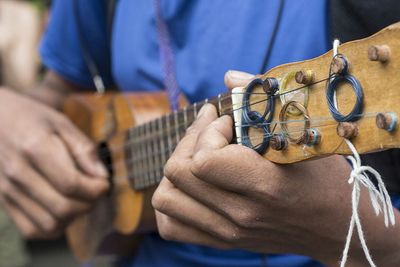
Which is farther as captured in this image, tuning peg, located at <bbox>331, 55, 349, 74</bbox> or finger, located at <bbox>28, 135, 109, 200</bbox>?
finger, located at <bbox>28, 135, 109, 200</bbox>

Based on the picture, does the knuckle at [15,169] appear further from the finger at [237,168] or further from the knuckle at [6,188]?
the finger at [237,168]

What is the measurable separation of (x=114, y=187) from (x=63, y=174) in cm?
10

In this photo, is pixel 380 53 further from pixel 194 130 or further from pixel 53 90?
pixel 53 90

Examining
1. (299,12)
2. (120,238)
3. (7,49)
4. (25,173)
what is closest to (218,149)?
(299,12)

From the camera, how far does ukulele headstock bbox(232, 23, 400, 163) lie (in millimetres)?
589

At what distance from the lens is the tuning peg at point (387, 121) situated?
1.90 ft

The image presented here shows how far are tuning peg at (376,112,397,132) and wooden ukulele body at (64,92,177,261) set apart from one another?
567 mm

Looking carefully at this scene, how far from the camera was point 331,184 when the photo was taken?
2.46 ft

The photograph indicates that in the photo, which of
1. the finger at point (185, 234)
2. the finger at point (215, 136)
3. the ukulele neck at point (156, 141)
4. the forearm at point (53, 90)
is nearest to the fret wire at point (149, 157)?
the ukulele neck at point (156, 141)

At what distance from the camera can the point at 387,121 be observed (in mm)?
583

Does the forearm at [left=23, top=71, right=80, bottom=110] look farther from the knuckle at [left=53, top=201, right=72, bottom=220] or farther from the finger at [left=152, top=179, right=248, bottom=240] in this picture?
the finger at [left=152, top=179, right=248, bottom=240]

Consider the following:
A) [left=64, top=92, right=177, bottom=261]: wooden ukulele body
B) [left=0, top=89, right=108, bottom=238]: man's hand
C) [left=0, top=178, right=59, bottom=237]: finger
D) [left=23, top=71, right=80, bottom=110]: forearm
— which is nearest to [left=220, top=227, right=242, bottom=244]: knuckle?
[left=64, top=92, right=177, bottom=261]: wooden ukulele body

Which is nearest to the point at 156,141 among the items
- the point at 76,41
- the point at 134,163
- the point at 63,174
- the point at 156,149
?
the point at 156,149

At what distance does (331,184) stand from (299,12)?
29cm
